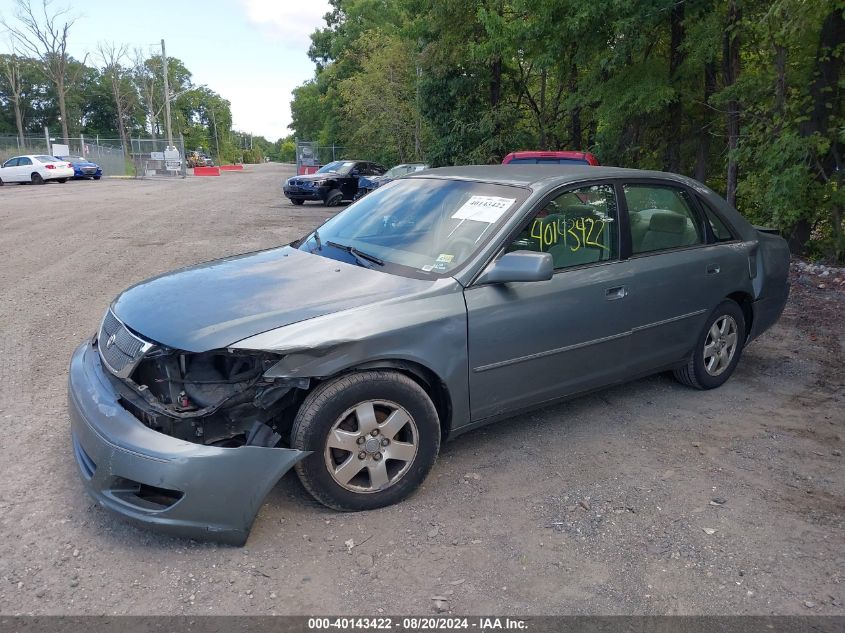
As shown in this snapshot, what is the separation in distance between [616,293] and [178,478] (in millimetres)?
2706

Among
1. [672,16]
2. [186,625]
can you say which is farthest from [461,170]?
[672,16]

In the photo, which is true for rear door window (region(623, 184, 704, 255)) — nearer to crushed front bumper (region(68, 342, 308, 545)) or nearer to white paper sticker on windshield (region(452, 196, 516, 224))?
white paper sticker on windshield (region(452, 196, 516, 224))

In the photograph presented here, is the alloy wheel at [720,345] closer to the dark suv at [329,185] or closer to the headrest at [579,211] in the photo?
the headrest at [579,211]

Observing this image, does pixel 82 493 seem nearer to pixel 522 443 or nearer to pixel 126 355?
pixel 126 355

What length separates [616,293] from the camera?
4105 mm

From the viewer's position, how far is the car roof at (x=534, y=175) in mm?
4031

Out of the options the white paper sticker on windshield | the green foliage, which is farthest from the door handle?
the green foliage

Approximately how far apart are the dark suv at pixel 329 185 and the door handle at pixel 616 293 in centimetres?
1713

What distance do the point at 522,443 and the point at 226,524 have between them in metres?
1.89

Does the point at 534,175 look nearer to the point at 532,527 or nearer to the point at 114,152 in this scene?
the point at 532,527

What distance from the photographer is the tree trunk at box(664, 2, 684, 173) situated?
1184 centimetres

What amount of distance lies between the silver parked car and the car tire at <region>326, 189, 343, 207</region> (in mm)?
16278

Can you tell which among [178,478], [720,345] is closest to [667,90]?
[720,345]

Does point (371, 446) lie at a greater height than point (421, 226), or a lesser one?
lesser
